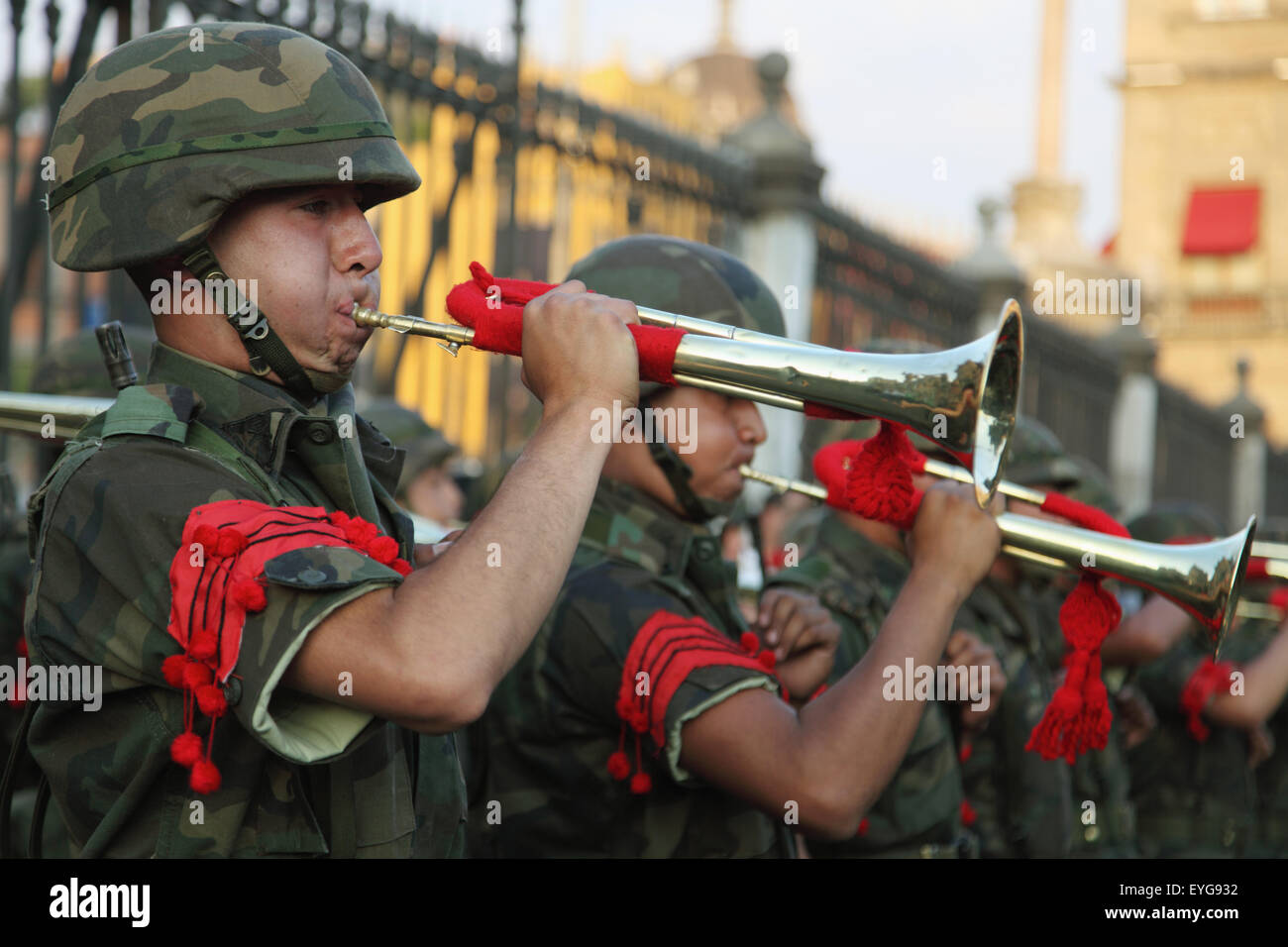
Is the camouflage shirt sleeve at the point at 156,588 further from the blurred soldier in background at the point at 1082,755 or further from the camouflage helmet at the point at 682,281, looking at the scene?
the blurred soldier in background at the point at 1082,755

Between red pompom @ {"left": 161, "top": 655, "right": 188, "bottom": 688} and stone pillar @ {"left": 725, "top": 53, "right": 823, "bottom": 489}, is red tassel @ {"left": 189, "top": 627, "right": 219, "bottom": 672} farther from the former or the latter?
stone pillar @ {"left": 725, "top": 53, "right": 823, "bottom": 489}

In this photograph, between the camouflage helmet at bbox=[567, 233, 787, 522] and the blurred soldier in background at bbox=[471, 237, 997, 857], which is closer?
the blurred soldier in background at bbox=[471, 237, 997, 857]

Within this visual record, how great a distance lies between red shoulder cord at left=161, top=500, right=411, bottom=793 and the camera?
1942 mm

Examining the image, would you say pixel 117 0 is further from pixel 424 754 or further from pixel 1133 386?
pixel 1133 386

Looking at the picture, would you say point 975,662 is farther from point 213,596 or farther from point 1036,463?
point 213,596

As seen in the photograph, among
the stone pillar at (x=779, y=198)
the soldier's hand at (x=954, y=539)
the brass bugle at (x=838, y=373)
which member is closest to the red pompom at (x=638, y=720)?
the soldier's hand at (x=954, y=539)

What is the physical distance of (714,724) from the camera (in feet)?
8.82

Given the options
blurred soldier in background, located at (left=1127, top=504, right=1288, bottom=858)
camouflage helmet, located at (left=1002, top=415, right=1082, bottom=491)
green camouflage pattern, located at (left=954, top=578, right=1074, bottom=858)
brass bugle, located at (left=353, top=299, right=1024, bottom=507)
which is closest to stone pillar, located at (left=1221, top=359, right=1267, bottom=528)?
blurred soldier in background, located at (left=1127, top=504, right=1288, bottom=858)

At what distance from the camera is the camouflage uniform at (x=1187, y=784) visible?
6.20 metres

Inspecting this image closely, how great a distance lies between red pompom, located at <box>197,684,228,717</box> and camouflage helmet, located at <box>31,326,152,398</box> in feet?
6.92

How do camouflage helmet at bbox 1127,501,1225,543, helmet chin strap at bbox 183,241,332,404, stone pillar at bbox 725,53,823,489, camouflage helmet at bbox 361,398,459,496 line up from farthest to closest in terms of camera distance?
stone pillar at bbox 725,53,823,489
camouflage helmet at bbox 1127,501,1225,543
camouflage helmet at bbox 361,398,459,496
helmet chin strap at bbox 183,241,332,404

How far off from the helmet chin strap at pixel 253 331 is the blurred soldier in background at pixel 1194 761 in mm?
4441

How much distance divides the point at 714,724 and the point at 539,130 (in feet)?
13.5

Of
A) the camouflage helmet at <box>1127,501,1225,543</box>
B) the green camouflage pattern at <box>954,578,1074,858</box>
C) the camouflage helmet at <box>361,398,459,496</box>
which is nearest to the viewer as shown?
the green camouflage pattern at <box>954,578,1074,858</box>
